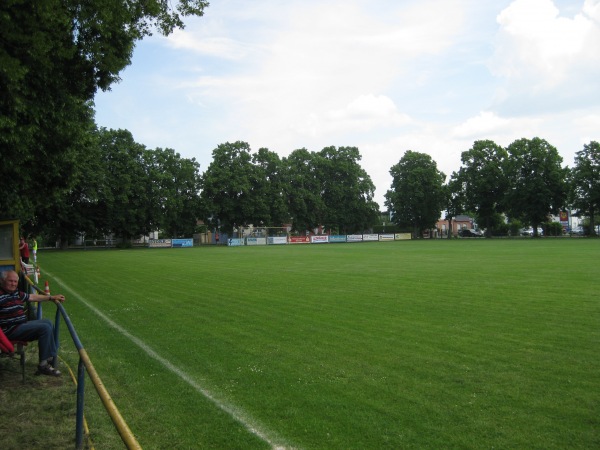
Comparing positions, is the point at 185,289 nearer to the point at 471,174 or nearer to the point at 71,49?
the point at 71,49

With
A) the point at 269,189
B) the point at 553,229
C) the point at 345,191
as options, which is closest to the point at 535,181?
the point at 553,229

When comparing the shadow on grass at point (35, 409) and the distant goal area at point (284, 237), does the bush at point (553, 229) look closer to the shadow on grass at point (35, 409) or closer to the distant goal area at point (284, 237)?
the distant goal area at point (284, 237)

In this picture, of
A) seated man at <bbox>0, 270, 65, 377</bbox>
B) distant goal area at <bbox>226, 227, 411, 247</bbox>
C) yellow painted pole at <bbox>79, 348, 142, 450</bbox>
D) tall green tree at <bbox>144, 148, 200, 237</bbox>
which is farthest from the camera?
distant goal area at <bbox>226, 227, 411, 247</bbox>

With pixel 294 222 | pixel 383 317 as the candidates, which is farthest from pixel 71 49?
pixel 294 222

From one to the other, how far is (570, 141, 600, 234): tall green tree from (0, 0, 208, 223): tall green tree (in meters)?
75.8

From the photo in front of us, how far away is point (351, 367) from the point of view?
6.88m

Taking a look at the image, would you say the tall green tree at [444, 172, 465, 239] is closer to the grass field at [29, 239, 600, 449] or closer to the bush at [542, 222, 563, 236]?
the bush at [542, 222, 563, 236]

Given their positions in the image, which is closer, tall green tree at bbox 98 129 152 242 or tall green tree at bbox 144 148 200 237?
tall green tree at bbox 98 129 152 242

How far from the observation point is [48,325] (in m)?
6.54

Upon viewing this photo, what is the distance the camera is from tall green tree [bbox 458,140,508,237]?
8019 cm

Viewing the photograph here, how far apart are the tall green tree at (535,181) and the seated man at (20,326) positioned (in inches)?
3093

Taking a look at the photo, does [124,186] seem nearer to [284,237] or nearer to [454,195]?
[284,237]

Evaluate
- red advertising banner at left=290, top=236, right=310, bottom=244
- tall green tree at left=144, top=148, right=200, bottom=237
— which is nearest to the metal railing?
tall green tree at left=144, top=148, right=200, bottom=237

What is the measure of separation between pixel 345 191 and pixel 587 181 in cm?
3733
